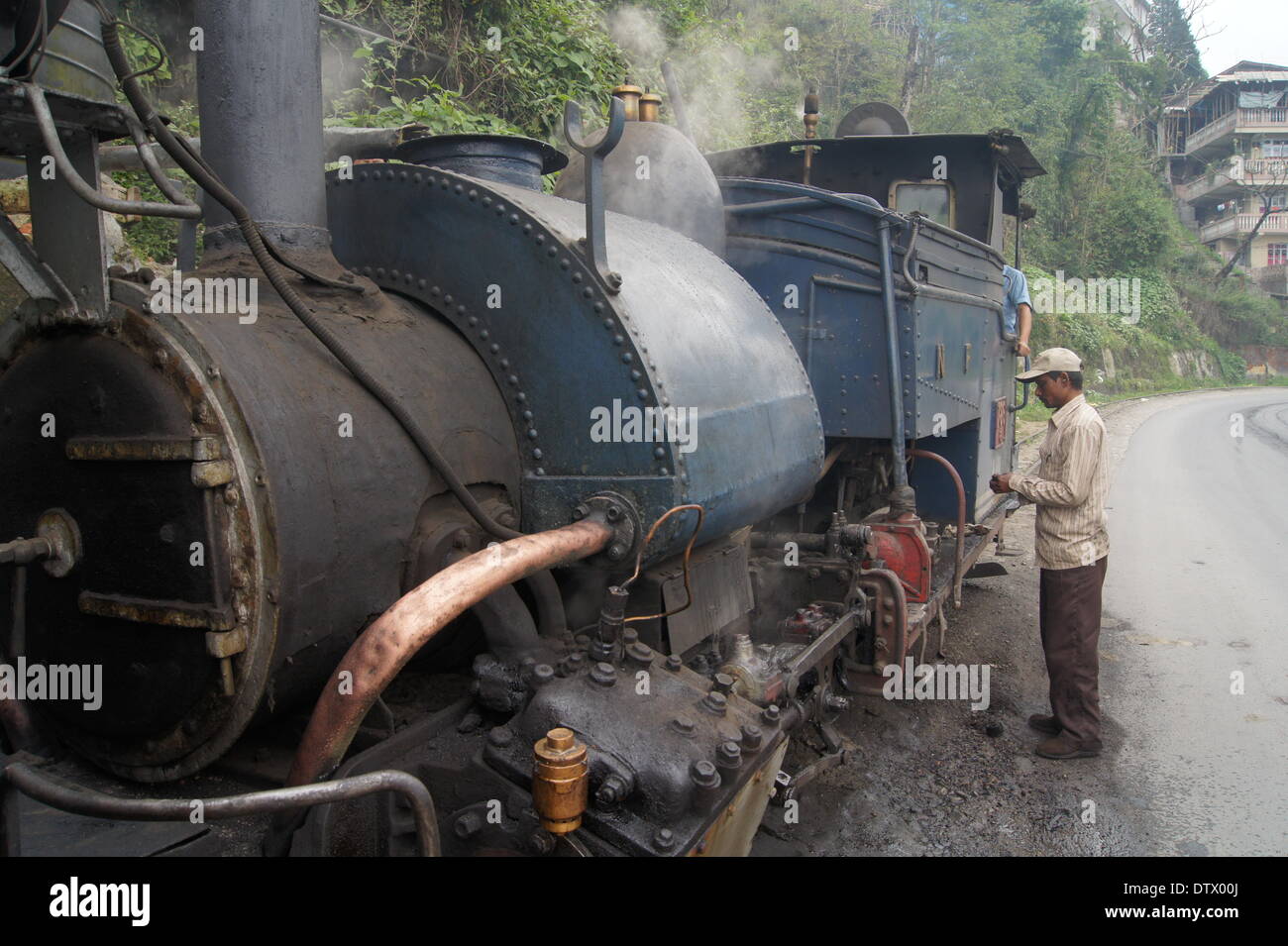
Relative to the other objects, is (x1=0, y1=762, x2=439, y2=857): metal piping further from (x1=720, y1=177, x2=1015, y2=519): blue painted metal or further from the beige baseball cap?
the beige baseball cap

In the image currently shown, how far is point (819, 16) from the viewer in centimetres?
2719

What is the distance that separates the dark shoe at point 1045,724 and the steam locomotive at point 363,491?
6.62ft

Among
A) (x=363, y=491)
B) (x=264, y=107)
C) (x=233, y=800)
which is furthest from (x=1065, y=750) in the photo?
(x=264, y=107)

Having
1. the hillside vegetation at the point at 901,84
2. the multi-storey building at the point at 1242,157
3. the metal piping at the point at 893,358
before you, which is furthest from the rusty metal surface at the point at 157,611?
the multi-storey building at the point at 1242,157

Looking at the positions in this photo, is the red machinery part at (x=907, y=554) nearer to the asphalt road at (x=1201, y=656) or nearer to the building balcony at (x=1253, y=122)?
the asphalt road at (x=1201, y=656)

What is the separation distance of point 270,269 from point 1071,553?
13.3 feet

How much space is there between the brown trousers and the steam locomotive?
187 centimetres

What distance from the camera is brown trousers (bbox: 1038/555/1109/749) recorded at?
15.3 ft

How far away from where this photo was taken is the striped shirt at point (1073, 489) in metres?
4.73

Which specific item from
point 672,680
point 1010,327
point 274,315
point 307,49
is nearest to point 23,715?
point 274,315

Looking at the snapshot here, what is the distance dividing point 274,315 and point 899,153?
523cm

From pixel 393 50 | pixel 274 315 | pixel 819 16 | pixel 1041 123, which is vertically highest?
pixel 819 16

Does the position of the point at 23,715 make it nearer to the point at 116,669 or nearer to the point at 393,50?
the point at 116,669

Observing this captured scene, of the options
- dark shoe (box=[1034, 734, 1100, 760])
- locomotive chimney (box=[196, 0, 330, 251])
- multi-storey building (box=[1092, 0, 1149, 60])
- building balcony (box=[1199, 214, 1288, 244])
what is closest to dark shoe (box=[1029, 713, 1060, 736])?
dark shoe (box=[1034, 734, 1100, 760])
